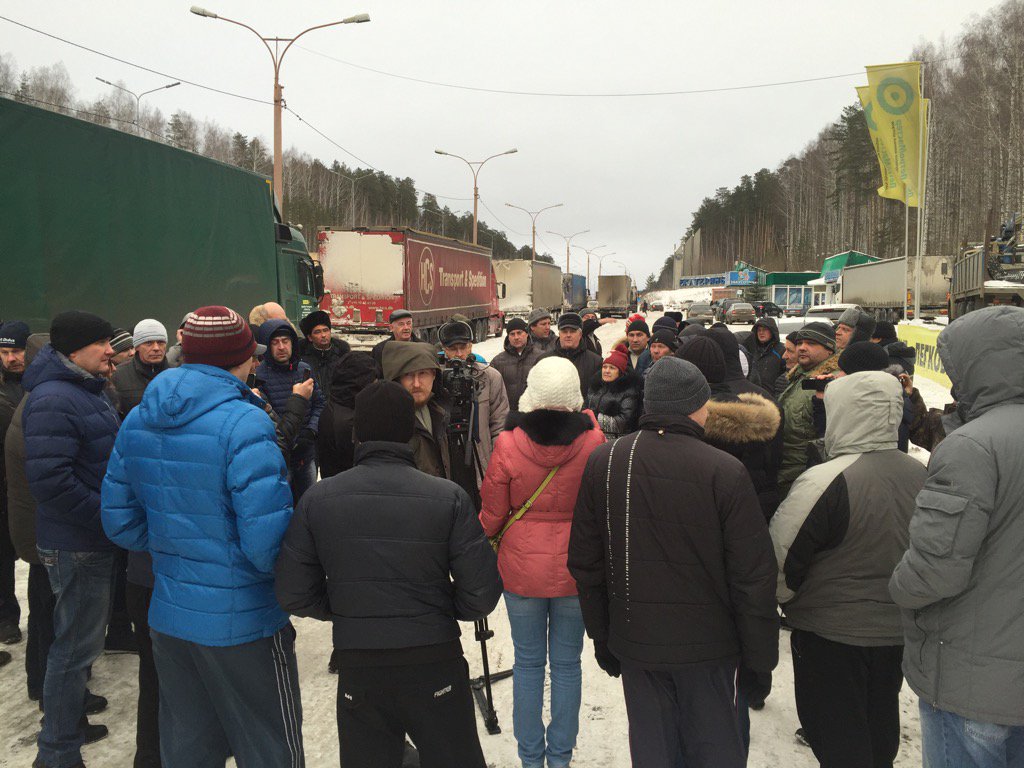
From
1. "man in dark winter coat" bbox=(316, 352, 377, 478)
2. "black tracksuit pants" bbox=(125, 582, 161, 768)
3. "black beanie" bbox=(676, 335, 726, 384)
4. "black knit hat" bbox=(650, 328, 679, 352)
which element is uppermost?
"black knit hat" bbox=(650, 328, 679, 352)

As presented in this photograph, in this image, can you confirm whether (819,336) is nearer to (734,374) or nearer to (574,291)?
(734,374)

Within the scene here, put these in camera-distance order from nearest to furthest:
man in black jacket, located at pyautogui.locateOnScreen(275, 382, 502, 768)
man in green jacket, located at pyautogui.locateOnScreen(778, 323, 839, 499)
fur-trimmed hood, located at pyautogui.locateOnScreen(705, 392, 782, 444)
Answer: man in black jacket, located at pyautogui.locateOnScreen(275, 382, 502, 768), fur-trimmed hood, located at pyautogui.locateOnScreen(705, 392, 782, 444), man in green jacket, located at pyautogui.locateOnScreen(778, 323, 839, 499)

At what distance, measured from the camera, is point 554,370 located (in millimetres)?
3027

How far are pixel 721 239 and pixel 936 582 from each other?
12286 centimetres

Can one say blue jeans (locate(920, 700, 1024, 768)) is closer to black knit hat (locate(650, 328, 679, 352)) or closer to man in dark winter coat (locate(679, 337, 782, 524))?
man in dark winter coat (locate(679, 337, 782, 524))

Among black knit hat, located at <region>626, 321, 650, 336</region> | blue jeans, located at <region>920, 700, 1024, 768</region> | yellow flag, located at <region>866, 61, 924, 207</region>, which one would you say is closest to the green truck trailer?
black knit hat, located at <region>626, 321, 650, 336</region>

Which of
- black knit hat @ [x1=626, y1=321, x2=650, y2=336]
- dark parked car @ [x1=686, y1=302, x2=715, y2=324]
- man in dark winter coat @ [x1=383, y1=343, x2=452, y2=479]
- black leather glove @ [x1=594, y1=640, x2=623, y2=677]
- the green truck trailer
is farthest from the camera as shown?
dark parked car @ [x1=686, y1=302, x2=715, y2=324]

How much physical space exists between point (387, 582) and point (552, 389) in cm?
106

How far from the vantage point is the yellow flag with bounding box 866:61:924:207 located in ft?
55.8

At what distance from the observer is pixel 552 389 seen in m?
2.97

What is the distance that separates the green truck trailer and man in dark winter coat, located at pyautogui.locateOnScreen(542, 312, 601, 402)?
483cm

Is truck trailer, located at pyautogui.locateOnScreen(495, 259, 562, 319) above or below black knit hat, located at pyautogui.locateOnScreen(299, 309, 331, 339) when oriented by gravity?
above

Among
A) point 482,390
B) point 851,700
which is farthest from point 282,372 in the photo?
point 851,700

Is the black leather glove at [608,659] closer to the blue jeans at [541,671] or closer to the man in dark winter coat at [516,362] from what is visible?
the blue jeans at [541,671]
